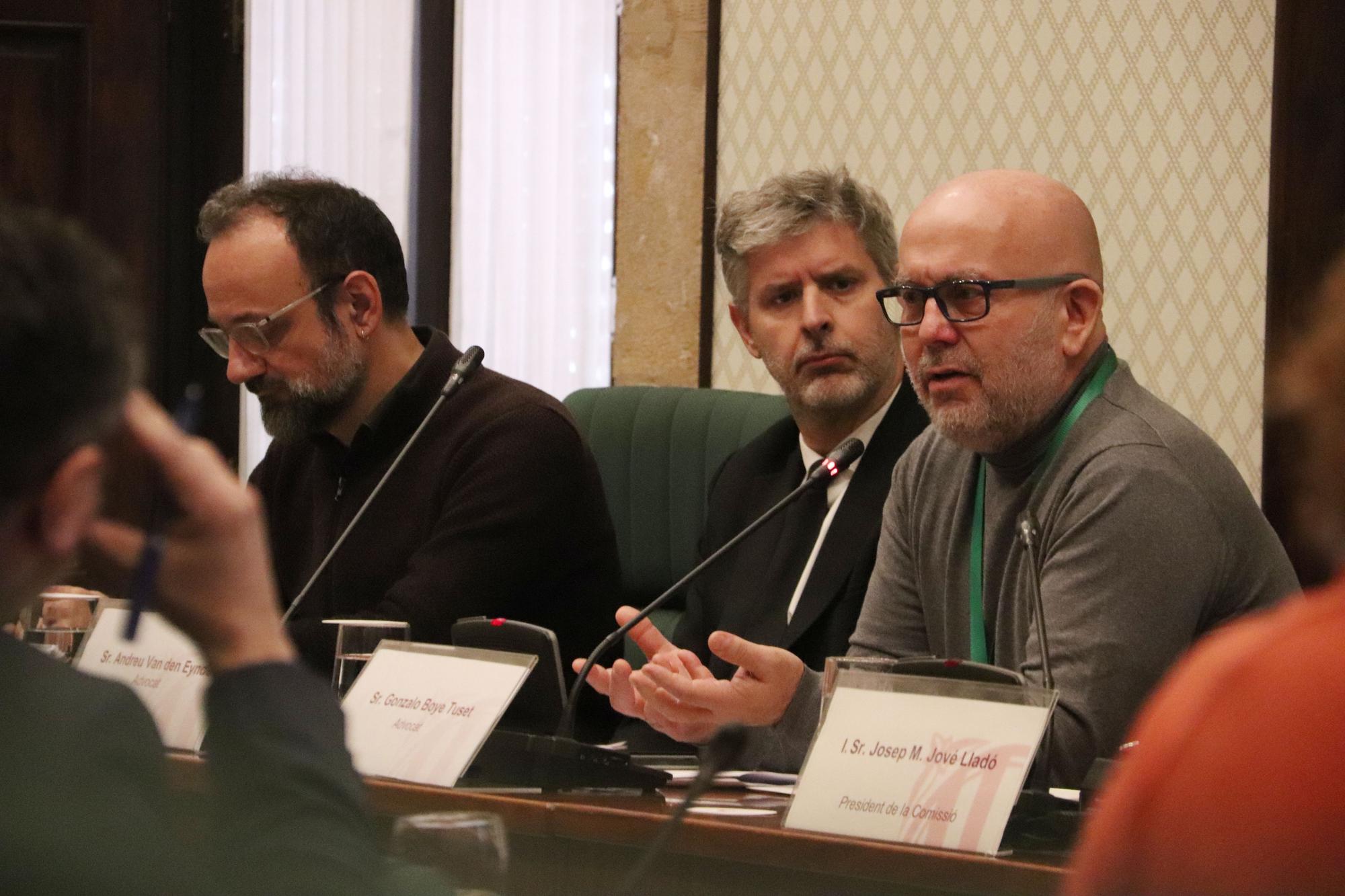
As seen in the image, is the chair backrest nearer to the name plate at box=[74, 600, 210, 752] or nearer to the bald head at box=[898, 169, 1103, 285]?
the bald head at box=[898, 169, 1103, 285]

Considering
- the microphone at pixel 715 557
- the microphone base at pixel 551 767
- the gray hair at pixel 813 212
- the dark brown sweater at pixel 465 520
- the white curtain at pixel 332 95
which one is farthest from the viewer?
the white curtain at pixel 332 95

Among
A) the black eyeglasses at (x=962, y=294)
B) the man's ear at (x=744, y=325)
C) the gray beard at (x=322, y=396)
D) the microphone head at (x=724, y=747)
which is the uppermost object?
the black eyeglasses at (x=962, y=294)

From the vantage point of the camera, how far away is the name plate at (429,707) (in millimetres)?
1954

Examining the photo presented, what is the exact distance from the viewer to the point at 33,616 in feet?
8.47

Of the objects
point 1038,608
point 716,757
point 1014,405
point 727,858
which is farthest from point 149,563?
point 1014,405

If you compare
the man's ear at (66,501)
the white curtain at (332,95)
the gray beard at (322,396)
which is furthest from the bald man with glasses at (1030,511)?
the white curtain at (332,95)

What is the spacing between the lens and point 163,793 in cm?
87

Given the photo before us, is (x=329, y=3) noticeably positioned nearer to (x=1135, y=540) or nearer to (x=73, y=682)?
(x=1135, y=540)

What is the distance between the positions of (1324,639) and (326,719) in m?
0.49

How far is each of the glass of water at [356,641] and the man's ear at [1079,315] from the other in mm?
984

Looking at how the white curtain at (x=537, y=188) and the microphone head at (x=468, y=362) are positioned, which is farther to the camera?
the white curtain at (x=537, y=188)

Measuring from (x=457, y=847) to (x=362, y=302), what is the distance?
2.35 metres

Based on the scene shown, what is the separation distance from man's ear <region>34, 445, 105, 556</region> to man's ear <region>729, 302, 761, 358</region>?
8.18ft

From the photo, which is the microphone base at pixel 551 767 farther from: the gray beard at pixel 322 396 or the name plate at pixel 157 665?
the gray beard at pixel 322 396
